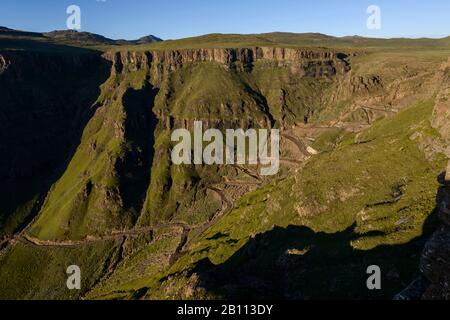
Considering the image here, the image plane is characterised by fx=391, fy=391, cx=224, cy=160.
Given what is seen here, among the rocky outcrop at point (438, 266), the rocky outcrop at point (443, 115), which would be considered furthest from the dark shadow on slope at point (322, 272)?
the rocky outcrop at point (443, 115)

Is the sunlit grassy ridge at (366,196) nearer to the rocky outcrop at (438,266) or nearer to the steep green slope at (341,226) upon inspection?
the steep green slope at (341,226)

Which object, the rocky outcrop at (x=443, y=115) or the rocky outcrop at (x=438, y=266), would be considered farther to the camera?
the rocky outcrop at (x=443, y=115)

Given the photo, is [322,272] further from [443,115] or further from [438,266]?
[443,115]

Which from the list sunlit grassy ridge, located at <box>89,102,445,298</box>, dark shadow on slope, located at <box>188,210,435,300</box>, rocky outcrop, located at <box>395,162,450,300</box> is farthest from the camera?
sunlit grassy ridge, located at <box>89,102,445,298</box>

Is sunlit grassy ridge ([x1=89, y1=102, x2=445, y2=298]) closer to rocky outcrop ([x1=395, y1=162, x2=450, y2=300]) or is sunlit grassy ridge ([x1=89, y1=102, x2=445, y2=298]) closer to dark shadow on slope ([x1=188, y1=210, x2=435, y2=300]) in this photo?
dark shadow on slope ([x1=188, y1=210, x2=435, y2=300])

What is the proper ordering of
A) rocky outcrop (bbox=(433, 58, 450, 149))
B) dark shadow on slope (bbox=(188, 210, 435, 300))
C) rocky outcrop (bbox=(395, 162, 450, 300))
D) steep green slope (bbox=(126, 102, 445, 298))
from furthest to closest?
rocky outcrop (bbox=(433, 58, 450, 149)), steep green slope (bbox=(126, 102, 445, 298)), dark shadow on slope (bbox=(188, 210, 435, 300)), rocky outcrop (bbox=(395, 162, 450, 300))

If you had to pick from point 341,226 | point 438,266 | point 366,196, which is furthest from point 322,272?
point 438,266

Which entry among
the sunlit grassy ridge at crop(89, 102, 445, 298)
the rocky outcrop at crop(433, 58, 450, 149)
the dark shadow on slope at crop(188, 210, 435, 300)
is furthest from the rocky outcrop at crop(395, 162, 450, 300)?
the rocky outcrop at crop(433, 58, 450, 149)
